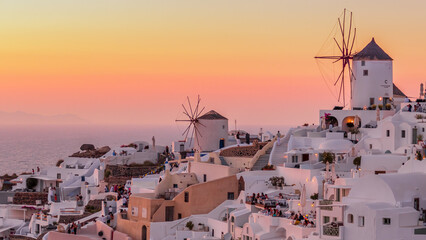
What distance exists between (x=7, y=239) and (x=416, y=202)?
26.0 m

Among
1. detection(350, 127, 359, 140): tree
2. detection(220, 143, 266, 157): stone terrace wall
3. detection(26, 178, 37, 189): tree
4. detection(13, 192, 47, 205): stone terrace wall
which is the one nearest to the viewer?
detection(350, 127, 359, 140): tree

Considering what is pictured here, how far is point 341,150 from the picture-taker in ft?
159

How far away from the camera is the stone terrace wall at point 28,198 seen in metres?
59.2

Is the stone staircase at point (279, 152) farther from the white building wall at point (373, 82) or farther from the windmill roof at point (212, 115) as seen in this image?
the windmill roof at point (212, 115)

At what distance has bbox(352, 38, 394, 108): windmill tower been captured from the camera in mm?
54562

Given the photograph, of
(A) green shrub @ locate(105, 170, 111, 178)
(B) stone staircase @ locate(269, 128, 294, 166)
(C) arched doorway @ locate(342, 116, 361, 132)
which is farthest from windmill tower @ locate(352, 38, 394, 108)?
(A) green shrub @ locate(105, 170, 111, 178)

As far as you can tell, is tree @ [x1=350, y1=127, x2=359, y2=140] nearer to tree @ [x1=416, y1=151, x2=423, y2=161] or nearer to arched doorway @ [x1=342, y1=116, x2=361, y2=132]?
arched doorway @ [x1=342, y1=116, x2=361, y2=132]

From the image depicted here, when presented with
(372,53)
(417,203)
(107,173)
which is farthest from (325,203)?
(107,173)

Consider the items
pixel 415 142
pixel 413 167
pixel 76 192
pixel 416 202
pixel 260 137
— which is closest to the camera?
pixel 416 202

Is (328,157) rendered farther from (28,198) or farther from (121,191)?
(28,198)

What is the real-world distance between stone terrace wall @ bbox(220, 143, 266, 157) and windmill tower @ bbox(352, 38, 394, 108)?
5733 millimetres

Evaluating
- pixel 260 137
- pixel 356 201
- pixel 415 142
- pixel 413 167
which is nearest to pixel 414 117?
pixel 415 142

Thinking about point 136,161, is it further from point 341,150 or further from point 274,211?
point 274,211

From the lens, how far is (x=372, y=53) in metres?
54.9
